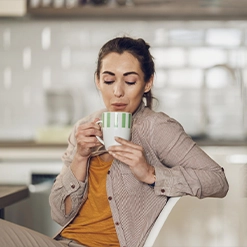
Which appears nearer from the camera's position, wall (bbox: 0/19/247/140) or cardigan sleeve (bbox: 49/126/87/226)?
cardigan sleeve (bbox: 49/126/87/226)

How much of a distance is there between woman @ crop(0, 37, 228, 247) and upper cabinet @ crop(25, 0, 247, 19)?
164 centimetres

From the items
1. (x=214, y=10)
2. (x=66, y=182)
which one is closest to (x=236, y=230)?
(x=66, y=182)

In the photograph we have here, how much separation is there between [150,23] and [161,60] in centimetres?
24

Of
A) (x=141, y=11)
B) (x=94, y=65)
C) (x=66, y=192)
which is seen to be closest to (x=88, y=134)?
(x=66, y=192)

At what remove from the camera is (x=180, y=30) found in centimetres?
362

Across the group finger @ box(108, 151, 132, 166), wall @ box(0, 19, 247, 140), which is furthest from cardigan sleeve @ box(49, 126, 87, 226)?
wall @ box(0, 19, 247, 140)

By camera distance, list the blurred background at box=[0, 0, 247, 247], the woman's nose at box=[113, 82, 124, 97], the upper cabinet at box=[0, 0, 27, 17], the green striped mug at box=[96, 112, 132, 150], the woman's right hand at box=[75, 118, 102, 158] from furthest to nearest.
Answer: the blurred background at box=[0, 0, 247, 247] < the upper cabinet at box=[0, 0, 27, 17] < the woman's nose at box=[113, 82, 124, 97] < the woman's right hand at box=[75, 118, 102, 158] < the green striped mug at box=[96, 112, 132, 150]

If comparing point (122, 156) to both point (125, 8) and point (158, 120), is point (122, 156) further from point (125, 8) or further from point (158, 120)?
point (125, 8)

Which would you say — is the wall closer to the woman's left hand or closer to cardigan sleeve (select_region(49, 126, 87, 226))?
cardigan sleeve (select_region(49, 126, 87, 226))

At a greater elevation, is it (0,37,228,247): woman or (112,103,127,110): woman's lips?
(112,103,127,110): woman's lips

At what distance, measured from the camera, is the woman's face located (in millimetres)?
1657

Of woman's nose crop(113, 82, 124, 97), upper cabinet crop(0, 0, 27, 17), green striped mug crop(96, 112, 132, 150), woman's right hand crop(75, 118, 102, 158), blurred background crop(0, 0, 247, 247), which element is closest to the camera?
→ green striped mug crop(96, 112, 132, 150)

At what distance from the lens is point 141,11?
3354mm

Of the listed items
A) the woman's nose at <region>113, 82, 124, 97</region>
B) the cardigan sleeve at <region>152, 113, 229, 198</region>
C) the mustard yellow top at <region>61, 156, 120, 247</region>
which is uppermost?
the woman's nose at <region>113, 82, 124, 97</region>
